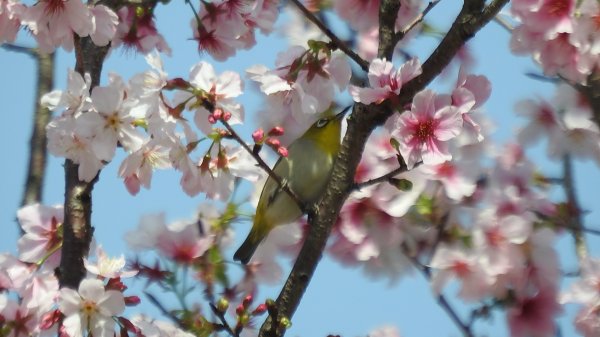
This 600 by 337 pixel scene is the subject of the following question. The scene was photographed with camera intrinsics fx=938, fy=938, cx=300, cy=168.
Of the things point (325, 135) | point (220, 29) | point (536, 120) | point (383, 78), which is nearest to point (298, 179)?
point (325, 135)

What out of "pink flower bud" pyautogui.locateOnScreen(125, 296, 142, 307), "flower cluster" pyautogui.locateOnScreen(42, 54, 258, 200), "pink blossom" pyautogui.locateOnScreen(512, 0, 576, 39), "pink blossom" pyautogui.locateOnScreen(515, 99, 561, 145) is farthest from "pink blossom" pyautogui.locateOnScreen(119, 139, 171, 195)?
"pink blossom" pyautogui.locateOnScreen(515, 99, 561, 145)

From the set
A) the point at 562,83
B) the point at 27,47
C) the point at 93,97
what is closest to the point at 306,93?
the point at 93,97

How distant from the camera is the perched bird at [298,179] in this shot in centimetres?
330

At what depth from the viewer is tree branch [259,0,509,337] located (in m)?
2.21

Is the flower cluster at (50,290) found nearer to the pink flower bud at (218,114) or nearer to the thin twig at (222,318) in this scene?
the thin twig at (222,318)

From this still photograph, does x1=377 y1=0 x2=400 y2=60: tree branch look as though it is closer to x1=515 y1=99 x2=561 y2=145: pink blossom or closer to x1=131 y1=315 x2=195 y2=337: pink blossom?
x1=515 y1=99 x2=561 y2=145: pink blossom

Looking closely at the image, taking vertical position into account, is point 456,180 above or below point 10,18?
below

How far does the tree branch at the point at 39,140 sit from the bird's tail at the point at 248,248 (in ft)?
2.45

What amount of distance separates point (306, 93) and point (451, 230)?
1.98ft

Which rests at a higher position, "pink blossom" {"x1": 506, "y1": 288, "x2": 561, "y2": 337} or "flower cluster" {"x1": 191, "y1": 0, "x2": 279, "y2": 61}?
"flower cluster" {"x1": 191, "y1": 0, "x2": 279, "y2": 61}

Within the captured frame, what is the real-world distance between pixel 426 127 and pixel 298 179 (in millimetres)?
1355

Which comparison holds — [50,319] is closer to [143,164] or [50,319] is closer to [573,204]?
[143,164]

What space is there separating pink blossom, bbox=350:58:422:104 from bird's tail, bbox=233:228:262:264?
1155 mm

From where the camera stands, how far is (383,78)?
2127mm
